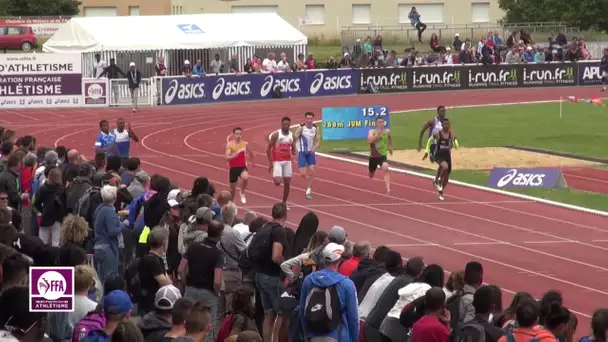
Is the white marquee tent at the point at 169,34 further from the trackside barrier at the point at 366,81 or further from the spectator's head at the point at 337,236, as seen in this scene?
the spectator's head at the point at 337,236

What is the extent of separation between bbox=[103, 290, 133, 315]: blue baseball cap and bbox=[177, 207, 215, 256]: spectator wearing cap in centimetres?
317

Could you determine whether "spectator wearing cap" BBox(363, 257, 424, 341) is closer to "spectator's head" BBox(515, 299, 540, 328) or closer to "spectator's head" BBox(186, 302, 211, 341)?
"spectator's head" BBox(515, 299, 540, 328)

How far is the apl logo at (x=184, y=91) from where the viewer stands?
47844mm

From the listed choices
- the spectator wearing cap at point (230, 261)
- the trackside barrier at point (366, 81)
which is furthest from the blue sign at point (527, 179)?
the trackside barrier at point (366, 81)

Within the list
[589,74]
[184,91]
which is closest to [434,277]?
[184,91]

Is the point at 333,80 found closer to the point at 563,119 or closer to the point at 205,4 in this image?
the point at 563,119

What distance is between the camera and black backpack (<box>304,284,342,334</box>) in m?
10.5

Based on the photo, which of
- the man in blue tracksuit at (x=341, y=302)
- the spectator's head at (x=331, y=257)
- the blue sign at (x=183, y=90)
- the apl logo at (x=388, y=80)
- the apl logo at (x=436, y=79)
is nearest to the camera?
the man in blue tracksuit at (x=341, y=302)

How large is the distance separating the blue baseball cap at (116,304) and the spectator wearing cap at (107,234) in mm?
4670

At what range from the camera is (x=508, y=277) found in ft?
59.8

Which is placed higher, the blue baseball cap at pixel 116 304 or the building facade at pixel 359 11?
the building facade at pixel 359 11

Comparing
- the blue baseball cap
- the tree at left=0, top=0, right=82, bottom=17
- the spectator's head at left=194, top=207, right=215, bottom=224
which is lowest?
the blue baseball cap

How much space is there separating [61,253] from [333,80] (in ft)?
132

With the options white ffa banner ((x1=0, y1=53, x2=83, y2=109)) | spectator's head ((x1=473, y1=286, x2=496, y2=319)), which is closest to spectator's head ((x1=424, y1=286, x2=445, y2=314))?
spectator's head ((x1=473, y1=286, x2=496, y2=319))
